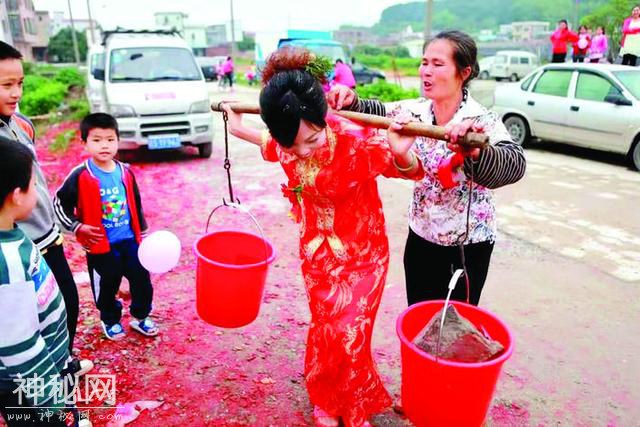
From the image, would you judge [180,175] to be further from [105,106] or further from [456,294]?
[456,294]

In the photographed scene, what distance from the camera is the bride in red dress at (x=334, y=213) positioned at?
1856mm

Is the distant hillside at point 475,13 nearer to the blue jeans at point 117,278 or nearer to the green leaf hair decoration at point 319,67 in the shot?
the blue jeans at point 117,278

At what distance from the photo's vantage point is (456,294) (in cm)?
237

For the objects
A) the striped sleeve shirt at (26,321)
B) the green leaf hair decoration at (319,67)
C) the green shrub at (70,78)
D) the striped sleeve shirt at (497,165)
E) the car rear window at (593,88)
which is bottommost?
→ the green shrub at (70,78)

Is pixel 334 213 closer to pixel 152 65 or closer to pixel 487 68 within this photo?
pixel 152 65

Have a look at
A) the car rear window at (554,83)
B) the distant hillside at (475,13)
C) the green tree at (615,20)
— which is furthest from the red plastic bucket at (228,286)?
the distant hillside at (475,13)

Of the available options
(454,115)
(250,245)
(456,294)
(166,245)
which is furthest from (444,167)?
(166,245)

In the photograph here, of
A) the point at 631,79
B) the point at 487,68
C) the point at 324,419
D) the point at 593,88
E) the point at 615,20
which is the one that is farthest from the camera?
the point at 487,68

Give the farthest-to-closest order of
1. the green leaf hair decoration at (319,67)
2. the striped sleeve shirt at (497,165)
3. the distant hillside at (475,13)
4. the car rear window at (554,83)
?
the distant hillside at (475,13) → the car rear window at (554,83) → the green leaf hair decoration at (319,67) → the striped sleeve shirt at (497,165)

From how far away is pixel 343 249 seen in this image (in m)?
2.17

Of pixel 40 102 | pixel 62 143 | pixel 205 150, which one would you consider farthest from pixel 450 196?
pixel 40 102

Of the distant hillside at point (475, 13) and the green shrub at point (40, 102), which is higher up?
the distant hillside at point (475, 13)

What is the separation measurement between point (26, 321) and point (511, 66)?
32.6 m

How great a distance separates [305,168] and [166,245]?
1146 millimetres
